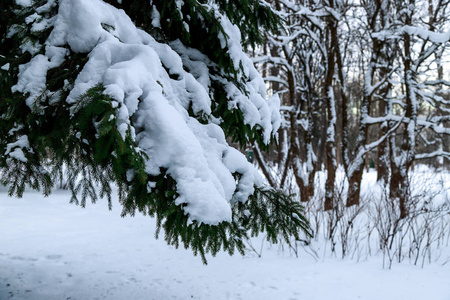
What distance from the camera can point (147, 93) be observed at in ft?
6.72

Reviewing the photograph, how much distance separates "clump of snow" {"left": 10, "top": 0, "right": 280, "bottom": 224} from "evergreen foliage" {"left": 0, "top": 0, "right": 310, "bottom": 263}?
0.05m

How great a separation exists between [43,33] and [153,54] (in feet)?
2.28

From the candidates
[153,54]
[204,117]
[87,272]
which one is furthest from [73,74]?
[87,272]

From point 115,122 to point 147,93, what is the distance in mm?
427

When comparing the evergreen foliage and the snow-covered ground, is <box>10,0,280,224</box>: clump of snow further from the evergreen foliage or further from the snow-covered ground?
the snow-covered ground

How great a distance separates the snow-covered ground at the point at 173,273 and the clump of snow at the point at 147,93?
2146 mm

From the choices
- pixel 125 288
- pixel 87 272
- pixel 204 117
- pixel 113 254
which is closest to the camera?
pixel 204 117

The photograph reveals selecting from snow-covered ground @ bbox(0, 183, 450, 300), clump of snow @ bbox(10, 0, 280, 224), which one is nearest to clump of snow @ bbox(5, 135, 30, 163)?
clump of snow @ bbox(10, 0, 280, 224)

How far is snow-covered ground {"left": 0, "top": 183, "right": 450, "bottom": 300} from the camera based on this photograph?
3846 millimetres

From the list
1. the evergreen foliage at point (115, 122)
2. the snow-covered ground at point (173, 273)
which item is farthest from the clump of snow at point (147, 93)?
the snow-covered ground at point (173, 273)

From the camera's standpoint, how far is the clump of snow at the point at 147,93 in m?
1.94

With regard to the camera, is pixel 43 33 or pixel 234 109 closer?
pixel 43 33

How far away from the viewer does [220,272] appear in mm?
4520

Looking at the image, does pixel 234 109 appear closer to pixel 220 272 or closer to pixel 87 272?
pixel 220 272
